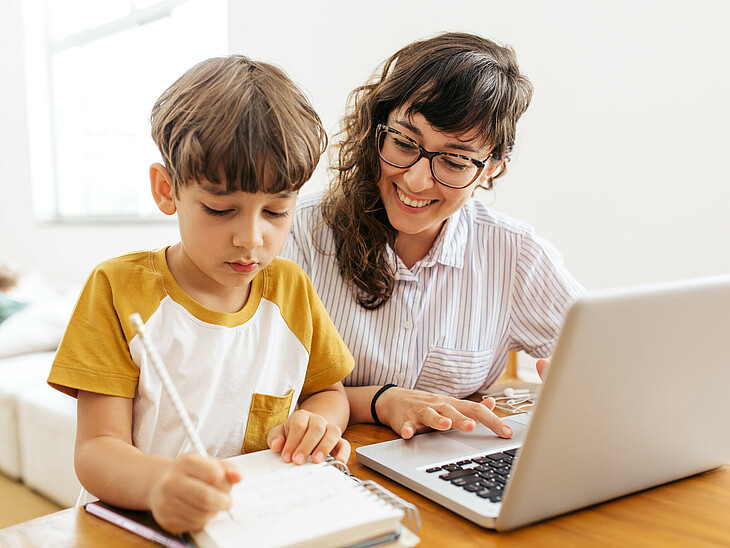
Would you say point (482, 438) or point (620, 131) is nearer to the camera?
point (482, 438)

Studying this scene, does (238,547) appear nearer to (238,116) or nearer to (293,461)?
(293,461)

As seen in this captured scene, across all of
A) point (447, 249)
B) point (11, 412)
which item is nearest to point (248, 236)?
point (447, 249)

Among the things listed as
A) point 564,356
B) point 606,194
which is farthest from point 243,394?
point 606,194

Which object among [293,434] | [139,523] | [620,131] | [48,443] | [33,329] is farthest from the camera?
[33,329]

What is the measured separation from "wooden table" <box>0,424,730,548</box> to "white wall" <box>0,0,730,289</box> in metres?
1.18

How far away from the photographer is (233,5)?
3.18 m

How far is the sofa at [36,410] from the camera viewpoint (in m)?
2.12

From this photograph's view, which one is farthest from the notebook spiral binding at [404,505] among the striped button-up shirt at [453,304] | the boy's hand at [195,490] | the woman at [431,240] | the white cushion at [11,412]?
the white cushion at [11,412]

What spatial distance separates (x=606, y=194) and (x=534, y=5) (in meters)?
0.64

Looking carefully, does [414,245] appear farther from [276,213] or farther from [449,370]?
[276,213]

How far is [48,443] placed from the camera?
2.18 metres

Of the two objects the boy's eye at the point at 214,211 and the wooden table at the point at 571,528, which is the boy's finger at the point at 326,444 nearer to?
the wooden table at the point at 571,528

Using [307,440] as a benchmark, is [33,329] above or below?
below

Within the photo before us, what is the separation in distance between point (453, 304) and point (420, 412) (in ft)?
1.31
